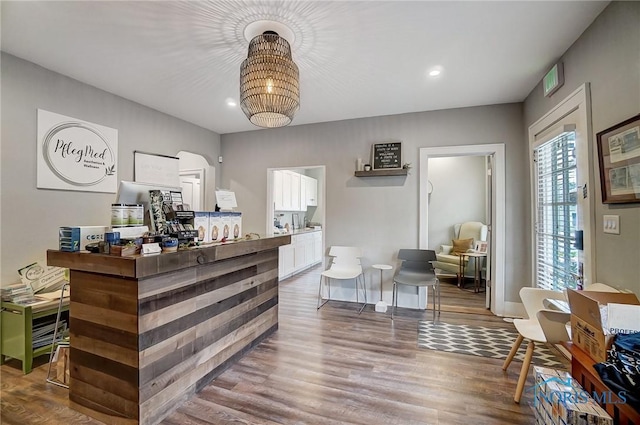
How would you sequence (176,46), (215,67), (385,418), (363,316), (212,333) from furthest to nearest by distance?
(363,316), (215,67), (176,46), (212,333), (385,418)

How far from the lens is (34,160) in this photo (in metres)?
2.64

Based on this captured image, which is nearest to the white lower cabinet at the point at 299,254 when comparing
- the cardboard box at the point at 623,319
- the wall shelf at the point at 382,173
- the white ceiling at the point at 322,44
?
the wall shelf at the point at 382,173

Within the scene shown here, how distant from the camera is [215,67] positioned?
107 inches

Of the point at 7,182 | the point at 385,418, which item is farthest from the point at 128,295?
the point at 7,182

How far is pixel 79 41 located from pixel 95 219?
1803 millimetres

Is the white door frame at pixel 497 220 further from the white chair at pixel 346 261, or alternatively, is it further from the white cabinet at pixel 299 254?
the white cabinet at pixel 299 254

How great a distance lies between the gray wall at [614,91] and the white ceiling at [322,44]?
0.55 feet

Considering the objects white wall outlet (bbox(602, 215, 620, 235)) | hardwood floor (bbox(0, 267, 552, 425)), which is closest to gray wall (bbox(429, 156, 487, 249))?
hardwood floor (bbox(0, 267, 552, 425))

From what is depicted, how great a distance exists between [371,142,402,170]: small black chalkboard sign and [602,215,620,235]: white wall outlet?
231 centimetres

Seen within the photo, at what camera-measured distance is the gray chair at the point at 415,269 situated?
3532 mm

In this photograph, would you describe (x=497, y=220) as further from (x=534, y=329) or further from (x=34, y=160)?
(x=34, y=160)

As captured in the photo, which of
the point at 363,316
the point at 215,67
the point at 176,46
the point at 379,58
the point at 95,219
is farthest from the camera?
the point at 363,316

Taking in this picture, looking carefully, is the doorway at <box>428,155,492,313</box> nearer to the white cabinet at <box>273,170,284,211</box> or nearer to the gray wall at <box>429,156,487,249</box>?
the gray wall at <box>429,156,487,249</box>

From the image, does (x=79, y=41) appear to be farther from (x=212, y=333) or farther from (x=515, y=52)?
(x=515, y=52)
